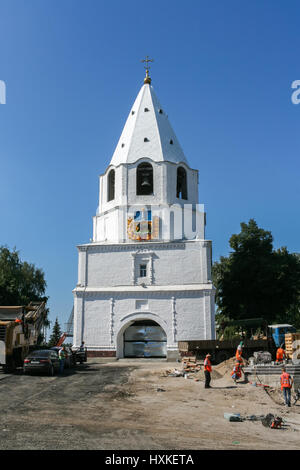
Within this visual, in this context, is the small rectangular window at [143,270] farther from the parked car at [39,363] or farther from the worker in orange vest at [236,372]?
the worker in orange vest at [236,372]

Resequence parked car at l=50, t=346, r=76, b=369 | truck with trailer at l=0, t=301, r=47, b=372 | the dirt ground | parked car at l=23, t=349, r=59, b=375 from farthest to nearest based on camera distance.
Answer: parked car at l=50, t=346, r=76, b=369
truck with trailer at l=0, t=301, r=47, b=372
parked car at l=23, t=349, r=59, b=375
the dirt ground

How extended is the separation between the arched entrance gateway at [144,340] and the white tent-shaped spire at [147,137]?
45.9ft

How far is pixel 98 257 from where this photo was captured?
Result: 1308 inches

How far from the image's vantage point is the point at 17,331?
21.5m

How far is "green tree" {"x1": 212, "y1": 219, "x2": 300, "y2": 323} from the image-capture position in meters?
39.4

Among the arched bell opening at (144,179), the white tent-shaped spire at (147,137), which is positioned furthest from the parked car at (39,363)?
the white tent-shaped spire at (147,137)

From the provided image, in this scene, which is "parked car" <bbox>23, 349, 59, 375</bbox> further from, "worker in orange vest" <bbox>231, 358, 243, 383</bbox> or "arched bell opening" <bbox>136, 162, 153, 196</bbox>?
"arched bell opening" <bbox>136, 162, 153, 196</bbox>

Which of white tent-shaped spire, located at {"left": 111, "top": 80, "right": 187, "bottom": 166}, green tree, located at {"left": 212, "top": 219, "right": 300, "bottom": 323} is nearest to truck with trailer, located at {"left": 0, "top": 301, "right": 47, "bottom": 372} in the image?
white tent-shaped spire, located at {"left": 111, "top": 80, "right": 187, "bottom": 166}

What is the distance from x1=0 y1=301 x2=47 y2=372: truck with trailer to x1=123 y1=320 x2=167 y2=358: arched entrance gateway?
27.9 ft

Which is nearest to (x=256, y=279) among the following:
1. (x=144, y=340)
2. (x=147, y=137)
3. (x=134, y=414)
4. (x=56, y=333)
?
(x=144, y=340)

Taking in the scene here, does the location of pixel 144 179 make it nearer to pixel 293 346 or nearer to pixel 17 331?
pixel 17 331

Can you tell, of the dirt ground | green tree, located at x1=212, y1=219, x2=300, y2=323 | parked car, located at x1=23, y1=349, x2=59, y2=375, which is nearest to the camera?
the dirt ground

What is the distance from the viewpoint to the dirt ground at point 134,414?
8.25 metres
